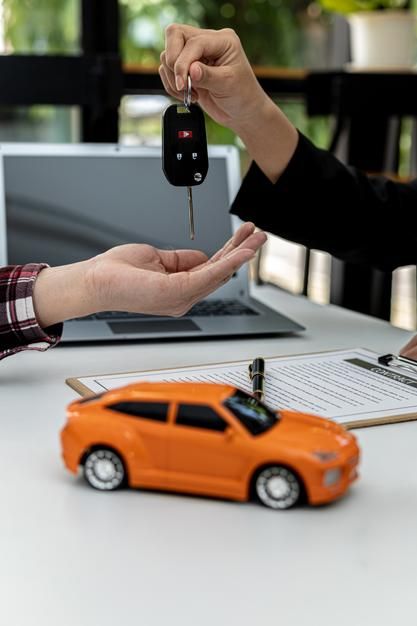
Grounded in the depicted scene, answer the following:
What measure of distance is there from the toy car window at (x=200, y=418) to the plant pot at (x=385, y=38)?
1724 millimetres

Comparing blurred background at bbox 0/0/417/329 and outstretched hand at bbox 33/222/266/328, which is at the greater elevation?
blurred background at bbox 0/0/417/329

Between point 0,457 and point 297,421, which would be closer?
point 297,421

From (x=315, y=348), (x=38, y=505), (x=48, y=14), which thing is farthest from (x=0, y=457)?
(x=48, y=14)

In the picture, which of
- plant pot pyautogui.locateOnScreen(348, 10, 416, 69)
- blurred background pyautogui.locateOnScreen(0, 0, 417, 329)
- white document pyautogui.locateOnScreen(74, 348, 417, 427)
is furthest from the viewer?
plant pot pyautogui.locateOnScreen(348, 10, 416, 69)

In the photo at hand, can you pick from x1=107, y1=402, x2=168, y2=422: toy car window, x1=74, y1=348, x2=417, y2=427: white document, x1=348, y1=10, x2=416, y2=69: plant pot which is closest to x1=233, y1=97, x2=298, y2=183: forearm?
x1=74, y1=348, x2=417, y2=427: white document

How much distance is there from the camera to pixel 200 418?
0.62 meters

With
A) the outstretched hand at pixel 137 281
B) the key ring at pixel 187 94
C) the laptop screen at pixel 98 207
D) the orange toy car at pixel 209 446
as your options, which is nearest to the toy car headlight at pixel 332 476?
the orange toy car at pixel 209 446

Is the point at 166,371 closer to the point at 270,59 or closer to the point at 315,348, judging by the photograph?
the point at 315,348

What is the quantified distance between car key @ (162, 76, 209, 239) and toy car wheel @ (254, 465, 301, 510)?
18.0 inches

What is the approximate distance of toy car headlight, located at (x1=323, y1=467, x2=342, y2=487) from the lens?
0.60 metres

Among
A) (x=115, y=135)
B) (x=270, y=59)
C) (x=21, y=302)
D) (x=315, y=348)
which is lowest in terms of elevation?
(x=315, y=348)

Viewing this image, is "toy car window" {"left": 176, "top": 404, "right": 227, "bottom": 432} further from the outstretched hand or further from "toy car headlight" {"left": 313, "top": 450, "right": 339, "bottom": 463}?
the outstretched hand

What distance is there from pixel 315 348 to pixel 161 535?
618 mm

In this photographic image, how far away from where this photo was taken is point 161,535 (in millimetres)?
601
